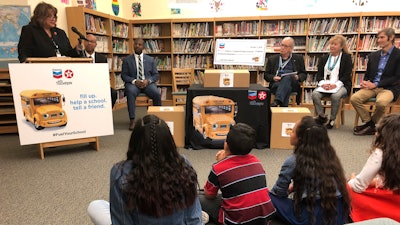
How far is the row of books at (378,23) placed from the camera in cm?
518

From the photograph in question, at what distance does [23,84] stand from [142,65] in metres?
1.96

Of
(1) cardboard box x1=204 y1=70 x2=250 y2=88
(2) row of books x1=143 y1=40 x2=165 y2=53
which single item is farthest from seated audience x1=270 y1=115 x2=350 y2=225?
(2) row of books x1=143 y1=40 x2=165 y2=53

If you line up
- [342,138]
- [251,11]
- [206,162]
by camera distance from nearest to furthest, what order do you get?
[206,162] < [342,138] < [251,11]

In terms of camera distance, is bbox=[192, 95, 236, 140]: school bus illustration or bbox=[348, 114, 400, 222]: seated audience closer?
bbox=[348, 114, 400, 222]: seated audience

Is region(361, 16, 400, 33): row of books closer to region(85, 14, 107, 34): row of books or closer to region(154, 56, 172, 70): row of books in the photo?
region(154, 56, 172, 70): row of books

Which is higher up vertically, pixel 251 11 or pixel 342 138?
pixel 251 11

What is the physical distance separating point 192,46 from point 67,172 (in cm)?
391

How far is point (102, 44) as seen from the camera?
5.26 meters

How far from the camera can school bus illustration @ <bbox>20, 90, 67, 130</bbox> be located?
9.18 ft

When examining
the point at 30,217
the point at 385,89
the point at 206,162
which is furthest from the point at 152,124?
the point at 385,89

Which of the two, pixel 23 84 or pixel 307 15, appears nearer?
pixel 23 84

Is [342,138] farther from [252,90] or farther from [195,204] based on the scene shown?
[195,204]

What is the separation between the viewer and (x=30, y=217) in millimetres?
2002

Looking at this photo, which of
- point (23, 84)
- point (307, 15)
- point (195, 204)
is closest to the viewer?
point (195, 204)
